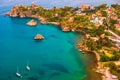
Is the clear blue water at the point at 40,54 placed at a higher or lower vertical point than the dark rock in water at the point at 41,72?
higher

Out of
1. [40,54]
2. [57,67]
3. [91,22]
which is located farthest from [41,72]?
[91,22]

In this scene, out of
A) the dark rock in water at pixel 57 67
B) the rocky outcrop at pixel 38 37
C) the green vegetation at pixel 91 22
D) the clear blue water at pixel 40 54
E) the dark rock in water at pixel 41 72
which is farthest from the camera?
the rocky outcrop at pixel 38 37

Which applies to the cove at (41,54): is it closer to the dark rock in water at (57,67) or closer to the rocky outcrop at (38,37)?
the dark rock in water at (57,67)

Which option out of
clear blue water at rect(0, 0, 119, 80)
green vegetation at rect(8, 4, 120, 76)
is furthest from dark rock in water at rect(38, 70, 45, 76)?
green vegetation at rect(8, 4, 120, 76)

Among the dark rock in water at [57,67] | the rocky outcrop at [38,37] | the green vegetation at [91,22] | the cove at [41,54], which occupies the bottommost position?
the dark rock in water at [57,67]

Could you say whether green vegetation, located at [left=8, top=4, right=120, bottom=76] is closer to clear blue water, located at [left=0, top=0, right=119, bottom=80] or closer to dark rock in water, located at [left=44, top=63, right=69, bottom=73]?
clear blue water, located at [left=0, top=0, right=119, bottom=80]

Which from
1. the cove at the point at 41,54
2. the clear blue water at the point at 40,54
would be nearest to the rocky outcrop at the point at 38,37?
the cove at the point at 41,54

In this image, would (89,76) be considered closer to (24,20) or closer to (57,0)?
(24,20)

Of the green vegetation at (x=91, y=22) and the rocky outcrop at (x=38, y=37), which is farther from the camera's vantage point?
the rocky outcrop at (x=38, y=37)
